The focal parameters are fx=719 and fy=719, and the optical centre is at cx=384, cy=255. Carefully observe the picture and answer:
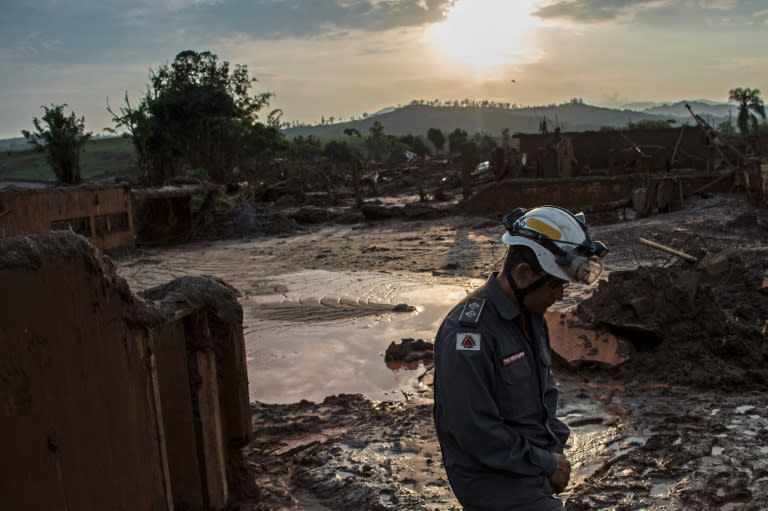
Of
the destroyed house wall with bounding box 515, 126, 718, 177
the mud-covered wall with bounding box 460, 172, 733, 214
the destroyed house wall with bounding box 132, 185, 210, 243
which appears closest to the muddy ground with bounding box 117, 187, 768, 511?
the mud-covered wall with bounding box 460, 172, 733, 214

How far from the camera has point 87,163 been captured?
6762cm

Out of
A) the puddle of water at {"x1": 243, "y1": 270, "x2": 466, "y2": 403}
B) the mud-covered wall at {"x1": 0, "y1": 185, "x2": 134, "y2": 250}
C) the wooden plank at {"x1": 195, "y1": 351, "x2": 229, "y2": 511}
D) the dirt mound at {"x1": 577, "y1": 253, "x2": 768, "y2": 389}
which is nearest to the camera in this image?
the wooden plank at {"x1": 195, "y1": 351, "x2": 229, "y2": 511}

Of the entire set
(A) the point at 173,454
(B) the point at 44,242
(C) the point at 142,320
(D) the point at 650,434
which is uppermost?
(B) the point at 44,242

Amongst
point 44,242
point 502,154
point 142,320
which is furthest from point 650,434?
point 502,154

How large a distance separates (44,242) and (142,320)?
23.4 inches

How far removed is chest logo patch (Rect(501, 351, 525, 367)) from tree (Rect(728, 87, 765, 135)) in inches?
2076

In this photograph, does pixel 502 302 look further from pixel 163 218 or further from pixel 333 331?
pixel 163 218

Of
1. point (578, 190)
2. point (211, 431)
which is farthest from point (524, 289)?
point (578, 190)

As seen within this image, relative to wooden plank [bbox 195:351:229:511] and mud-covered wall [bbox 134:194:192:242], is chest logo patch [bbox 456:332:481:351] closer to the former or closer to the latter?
wooden plank [bbox 195:351:229:511]

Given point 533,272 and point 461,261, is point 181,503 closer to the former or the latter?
point 533,272

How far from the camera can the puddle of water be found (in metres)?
7.16

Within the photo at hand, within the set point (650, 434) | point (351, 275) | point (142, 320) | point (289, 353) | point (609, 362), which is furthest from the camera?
point (351, 275)

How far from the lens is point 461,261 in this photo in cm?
1415

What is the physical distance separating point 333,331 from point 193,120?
95.5 feet
